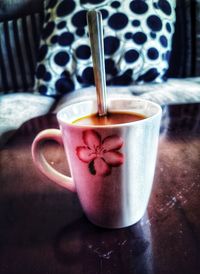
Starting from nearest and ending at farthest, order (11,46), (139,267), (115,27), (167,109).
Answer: (139,267) < (167,109) < (115,27) < (11,46)

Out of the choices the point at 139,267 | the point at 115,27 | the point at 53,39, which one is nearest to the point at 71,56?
the point at 53,39

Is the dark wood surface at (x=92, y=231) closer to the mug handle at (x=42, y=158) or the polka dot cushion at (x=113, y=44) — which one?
the mug handle at (x=42, y=158)

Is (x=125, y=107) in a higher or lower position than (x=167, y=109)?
higher

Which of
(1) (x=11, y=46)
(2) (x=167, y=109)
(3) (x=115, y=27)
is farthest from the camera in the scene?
(1) (x=11, y=46)

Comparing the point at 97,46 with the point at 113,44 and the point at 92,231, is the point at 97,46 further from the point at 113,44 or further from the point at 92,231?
the point at 113,44

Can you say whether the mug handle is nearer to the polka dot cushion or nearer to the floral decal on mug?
the floral decal on mug

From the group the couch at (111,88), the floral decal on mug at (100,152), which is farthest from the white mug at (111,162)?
the couch at (111,88)

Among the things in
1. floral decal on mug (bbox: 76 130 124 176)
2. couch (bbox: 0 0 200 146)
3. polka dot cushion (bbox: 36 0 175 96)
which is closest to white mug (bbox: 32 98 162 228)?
floral decal on mug (bbox: 76 130 124 176)

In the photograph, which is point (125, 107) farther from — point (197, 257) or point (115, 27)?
point (115, 27)
